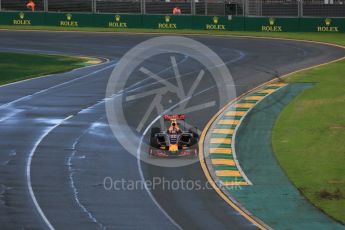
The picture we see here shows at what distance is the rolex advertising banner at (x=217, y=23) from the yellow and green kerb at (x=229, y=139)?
31.0 meters

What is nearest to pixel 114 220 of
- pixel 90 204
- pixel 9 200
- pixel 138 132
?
pixel 90 204

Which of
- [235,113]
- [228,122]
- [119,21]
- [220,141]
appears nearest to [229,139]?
[220,141]

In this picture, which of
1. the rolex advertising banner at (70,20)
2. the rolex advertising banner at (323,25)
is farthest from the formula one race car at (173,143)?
the rolex advertising banner at (70,20)

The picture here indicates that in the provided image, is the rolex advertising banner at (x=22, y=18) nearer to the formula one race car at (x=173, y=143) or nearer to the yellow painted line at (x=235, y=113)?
the yellow painted line at (x=235, y=113)

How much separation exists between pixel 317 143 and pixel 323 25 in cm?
4570

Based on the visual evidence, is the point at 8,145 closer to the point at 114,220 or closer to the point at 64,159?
the point at 64,159

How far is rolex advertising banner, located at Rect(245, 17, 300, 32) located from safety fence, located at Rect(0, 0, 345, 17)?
1.96ft

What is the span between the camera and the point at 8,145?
3616 centimetres

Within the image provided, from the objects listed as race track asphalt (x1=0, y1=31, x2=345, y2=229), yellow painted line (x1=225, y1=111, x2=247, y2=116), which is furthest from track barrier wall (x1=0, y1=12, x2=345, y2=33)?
yellow painted line (x1=225, y1=111, x2=247, y2=116)

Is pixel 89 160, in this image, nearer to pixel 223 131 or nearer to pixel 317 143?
pixel 223 131

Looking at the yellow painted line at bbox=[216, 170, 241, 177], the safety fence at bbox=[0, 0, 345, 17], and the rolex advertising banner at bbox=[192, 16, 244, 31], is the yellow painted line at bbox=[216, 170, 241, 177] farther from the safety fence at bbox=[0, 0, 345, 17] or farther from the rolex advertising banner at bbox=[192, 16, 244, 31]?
the rolex advertising banner at bbox=[192, 16, 244, 31]

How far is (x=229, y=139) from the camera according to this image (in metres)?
38.0

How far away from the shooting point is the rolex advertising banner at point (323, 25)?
80.1 metres

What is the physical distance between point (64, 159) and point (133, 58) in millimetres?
31819
